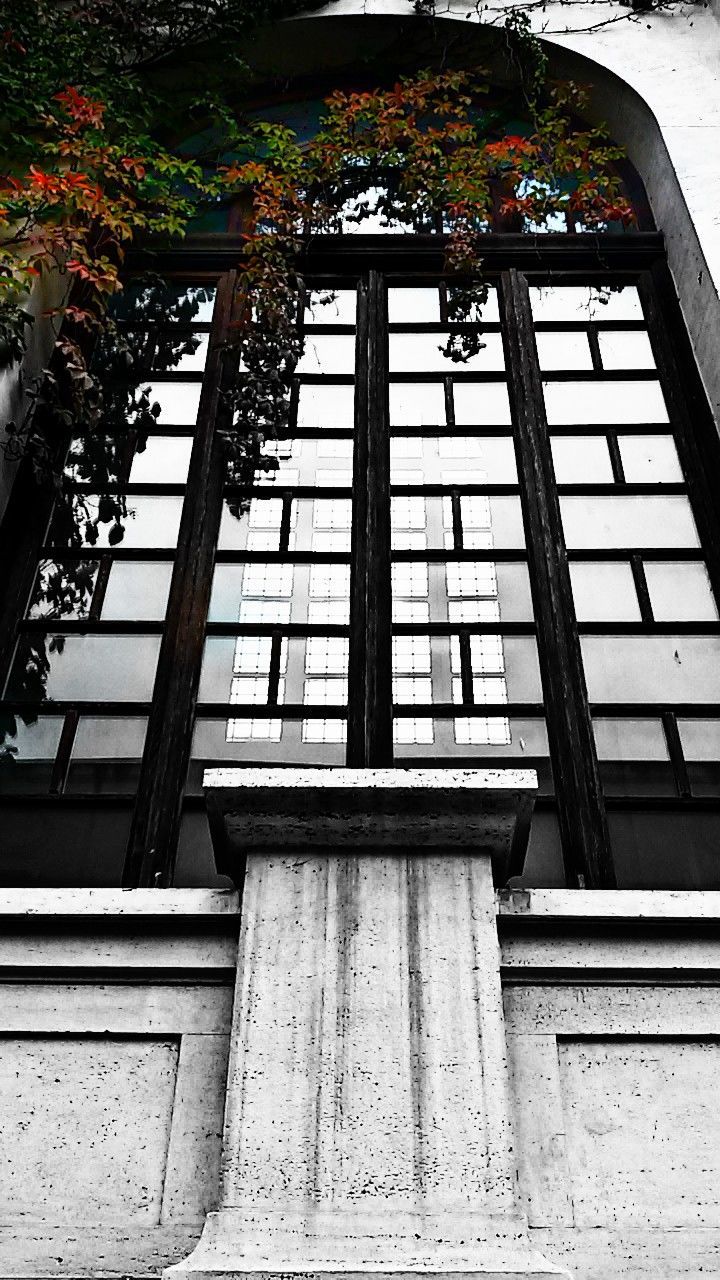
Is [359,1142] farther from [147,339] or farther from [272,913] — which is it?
[147,339]

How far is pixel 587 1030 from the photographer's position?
9.86 ft

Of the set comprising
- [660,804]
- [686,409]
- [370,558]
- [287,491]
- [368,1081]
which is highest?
[686,409]

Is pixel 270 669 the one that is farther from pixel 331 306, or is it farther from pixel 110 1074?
pixel 331 306

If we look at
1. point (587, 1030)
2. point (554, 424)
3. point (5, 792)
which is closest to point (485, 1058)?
point (587, 1030)

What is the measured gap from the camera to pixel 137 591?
4711 mm

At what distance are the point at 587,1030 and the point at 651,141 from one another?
545 centimetres

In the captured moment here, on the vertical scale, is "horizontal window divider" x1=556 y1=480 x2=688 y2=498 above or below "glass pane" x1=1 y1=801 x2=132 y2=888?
above

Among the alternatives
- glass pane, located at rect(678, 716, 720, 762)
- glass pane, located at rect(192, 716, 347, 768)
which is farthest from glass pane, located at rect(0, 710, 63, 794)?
glass pane, located at rect(678, 716, 720, 762)

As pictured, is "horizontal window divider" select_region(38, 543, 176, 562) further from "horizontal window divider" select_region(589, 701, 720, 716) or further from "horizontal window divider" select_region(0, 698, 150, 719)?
"horizontal window divider" select_region(589, 701, 720, 716)

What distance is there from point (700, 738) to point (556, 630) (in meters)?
0.68

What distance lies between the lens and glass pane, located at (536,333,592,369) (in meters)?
5.70

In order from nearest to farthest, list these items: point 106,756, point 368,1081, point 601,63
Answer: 1. point 368,1081
2. point 106,756
3. point 601,63

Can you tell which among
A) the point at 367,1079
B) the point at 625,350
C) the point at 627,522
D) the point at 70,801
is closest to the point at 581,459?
the point at 627,522

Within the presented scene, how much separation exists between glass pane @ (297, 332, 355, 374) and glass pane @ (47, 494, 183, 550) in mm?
1122
